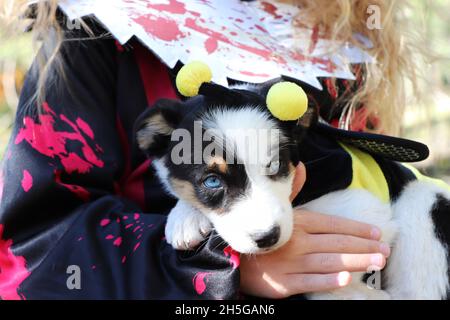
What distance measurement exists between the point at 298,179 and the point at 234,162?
0.93 ft

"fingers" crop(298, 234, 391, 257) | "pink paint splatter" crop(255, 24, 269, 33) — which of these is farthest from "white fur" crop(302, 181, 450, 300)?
"pink paint splatter" crop(255, 24, 269, 33)

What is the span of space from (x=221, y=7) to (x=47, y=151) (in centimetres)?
88

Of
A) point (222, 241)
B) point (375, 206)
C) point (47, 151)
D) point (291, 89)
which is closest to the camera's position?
point (291, 89)

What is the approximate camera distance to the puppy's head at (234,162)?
162cm

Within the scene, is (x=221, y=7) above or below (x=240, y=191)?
above

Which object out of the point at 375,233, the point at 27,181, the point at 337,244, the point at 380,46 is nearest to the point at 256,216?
the point at 337,244

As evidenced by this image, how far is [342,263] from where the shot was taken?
1.82 m

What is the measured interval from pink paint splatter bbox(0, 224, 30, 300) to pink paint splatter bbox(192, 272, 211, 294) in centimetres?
50

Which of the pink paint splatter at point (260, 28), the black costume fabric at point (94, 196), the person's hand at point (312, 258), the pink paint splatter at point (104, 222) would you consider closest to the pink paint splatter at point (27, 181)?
the black costume fabric at point (94, 196)

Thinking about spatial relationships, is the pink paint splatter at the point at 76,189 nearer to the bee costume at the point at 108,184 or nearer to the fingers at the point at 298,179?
the bee costume at the point at 108,184

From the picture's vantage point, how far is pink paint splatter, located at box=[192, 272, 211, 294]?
1.71m
